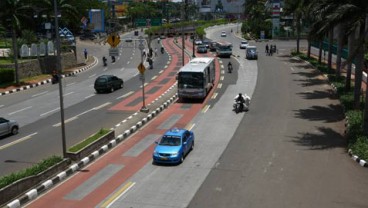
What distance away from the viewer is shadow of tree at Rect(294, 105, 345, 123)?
1356 inches

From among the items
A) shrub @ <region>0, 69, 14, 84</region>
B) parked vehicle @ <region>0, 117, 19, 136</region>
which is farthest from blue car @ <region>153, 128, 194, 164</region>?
shrub @ <region>0, 69, 14, 84</region>

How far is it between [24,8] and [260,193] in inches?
1625

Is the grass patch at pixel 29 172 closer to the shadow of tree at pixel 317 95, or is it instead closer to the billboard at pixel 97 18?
the shadow of tree at pixel 317 95

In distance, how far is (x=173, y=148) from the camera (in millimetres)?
24641

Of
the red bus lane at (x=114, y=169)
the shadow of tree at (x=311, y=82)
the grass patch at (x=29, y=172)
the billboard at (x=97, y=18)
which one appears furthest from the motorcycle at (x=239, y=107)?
the billboard at (x=97, y=18)

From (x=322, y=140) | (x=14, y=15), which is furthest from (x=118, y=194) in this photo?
(x=14, y=15)

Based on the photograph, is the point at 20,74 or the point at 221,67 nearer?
the point at 20,74

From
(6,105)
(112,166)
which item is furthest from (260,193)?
(6,105)

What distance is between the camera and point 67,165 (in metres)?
24.0

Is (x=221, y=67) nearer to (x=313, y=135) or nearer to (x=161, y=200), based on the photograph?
(x=313, y=135)

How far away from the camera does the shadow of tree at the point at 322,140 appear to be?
27.7 metres

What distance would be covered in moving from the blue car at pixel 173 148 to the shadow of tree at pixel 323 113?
1218cm

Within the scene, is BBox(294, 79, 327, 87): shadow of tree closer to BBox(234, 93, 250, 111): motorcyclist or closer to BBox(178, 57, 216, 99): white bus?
A: BBox(178, 57, 216, 99): white bus

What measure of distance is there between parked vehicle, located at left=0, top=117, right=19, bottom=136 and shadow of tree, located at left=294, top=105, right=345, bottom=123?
798 inches
